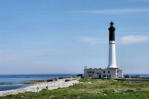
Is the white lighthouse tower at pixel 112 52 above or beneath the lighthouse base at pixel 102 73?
above

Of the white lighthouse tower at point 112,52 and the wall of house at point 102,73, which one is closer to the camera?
the white lighthouse tower at point 112,52

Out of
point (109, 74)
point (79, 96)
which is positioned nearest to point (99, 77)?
point (109, 74)

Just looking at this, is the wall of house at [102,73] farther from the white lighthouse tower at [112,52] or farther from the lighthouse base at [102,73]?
the white lighthouse tower at [112,52]

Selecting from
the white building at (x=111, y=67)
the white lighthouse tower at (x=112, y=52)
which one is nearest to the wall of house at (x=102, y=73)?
the white building at (x=111, y=67)

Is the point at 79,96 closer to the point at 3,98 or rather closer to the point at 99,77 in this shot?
the point at 3,98

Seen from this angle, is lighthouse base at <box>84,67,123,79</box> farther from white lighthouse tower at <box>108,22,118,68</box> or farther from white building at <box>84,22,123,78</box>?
white lighthouse tower at <box>108,22,118,68</box>

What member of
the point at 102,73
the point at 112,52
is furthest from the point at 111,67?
the point at 112,52

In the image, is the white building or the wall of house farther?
the wall of house

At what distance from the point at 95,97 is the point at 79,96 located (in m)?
2.30

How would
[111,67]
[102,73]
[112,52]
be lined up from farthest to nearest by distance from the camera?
[102,73] < [111,67] < [112,52]

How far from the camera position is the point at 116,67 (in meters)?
83.7

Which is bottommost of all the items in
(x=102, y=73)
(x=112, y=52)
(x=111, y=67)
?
(x=102, y=73)

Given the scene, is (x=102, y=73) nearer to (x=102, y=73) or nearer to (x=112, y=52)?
(x=102, y=73)

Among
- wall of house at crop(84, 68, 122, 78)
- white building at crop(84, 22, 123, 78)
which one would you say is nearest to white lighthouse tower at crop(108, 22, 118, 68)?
white building at crop(84, 22, 123, 78)
